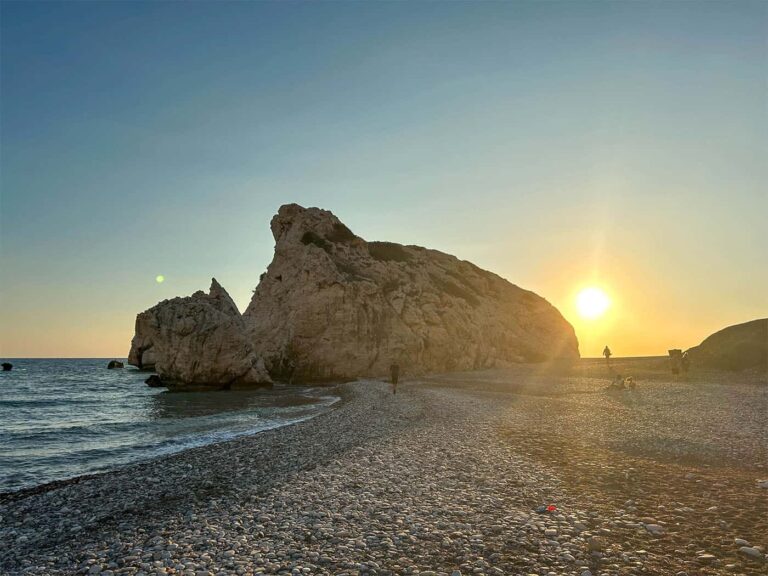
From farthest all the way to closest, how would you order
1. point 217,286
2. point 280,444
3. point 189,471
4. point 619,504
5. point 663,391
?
point 217,286 < point 663,391 < point 280,444 < point 189,471 < point 619,504

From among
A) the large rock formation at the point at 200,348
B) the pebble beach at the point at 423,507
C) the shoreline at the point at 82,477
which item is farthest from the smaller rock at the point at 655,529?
the large rock formation at the point at 200,348

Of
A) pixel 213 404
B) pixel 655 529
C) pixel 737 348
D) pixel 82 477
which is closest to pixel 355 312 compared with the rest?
pixel 213 404

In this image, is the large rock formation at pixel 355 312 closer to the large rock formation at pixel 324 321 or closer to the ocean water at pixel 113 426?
the large rock formation at pixel 324 321

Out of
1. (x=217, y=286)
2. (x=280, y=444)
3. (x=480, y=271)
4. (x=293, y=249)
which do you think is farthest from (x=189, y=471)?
(x=480, y=271)

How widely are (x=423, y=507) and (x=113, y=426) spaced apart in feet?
81.5

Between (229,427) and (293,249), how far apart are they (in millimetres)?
45623

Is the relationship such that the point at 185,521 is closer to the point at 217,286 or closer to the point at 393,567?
the point at 393,567

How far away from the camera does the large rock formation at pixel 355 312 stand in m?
61.3

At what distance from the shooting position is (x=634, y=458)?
579 inches

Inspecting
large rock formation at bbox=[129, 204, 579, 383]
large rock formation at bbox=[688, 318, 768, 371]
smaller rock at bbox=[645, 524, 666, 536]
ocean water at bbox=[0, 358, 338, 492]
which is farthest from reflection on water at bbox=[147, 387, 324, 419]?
large rock formation at bbox=[688, 318, 768, 371]

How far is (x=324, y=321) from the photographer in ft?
201

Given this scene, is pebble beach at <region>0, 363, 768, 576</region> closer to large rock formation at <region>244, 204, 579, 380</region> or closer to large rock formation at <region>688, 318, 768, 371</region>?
large rock formation at <region>244, 204, 579, 380</region>

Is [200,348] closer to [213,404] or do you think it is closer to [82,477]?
[213,404]

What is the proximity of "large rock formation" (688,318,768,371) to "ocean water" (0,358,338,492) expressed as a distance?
48.6 metres
